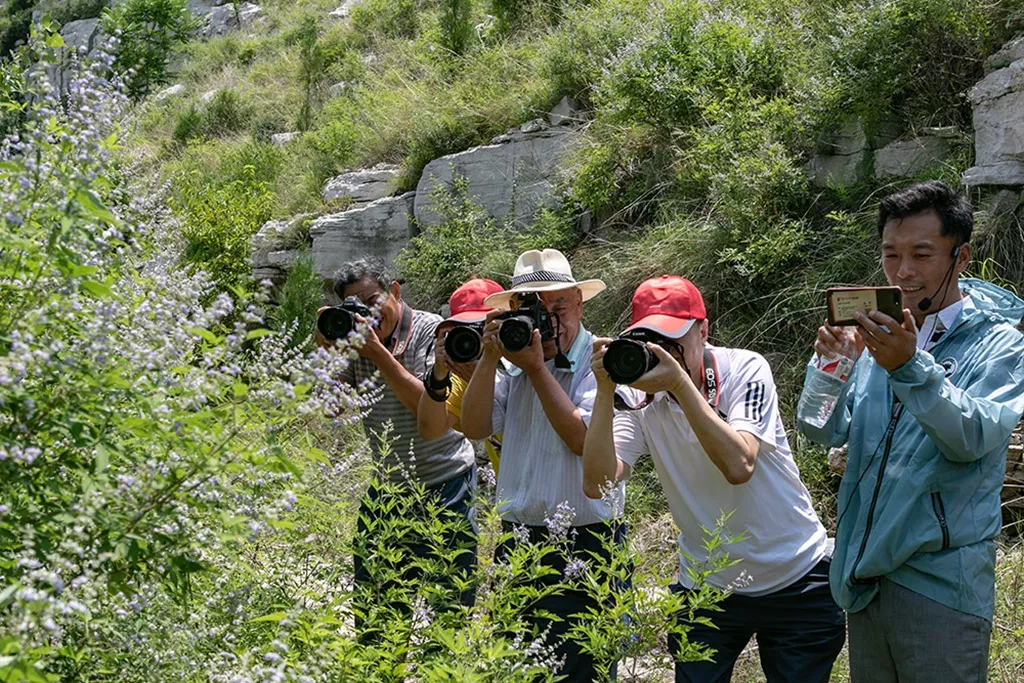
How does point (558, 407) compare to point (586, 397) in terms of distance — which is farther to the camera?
point (586, 397)

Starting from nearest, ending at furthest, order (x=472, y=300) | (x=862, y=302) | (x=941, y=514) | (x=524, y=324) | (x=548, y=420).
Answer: (x=862, y=302), (x=941, y=514), (x=524, y=324), (x=548, y=420), (x=472, y=300)

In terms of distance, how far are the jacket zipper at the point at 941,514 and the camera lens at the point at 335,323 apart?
160 cm

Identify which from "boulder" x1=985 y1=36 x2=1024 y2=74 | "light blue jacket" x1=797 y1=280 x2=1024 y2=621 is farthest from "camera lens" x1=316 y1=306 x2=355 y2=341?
"boulder" x1=985 y1=36 x2=1024 y2=74

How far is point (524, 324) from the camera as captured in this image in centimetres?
283

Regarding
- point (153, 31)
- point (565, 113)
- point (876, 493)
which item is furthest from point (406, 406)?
point (153, 31)

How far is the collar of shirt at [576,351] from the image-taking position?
3.07 metres

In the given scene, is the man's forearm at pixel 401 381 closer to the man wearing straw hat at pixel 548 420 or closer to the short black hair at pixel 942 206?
the man wearing straw hat at pixel 548 420

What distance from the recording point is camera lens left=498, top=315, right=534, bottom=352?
9.29 feet

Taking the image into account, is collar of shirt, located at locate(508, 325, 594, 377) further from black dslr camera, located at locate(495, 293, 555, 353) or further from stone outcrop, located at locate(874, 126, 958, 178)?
stone outcrop, located at locate(874, 126, 958, 178)

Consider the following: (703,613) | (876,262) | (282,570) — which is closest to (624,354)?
(703,613)

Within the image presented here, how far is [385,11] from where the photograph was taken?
14.6 meters

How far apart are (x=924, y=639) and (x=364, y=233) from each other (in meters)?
6.94

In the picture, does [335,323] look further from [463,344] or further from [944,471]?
[944,471]

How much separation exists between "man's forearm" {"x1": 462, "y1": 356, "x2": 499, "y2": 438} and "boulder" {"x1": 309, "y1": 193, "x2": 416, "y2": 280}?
5415 millimetres
